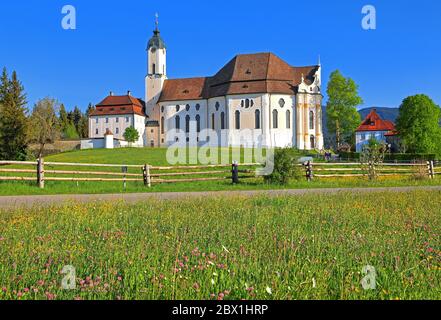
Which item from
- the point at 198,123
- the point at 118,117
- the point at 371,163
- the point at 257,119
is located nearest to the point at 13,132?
the point at 118,117

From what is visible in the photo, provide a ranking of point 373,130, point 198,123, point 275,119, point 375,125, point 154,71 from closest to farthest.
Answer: point 275,119 → point 198,123 → point 373,130 → point 375,125 → point 154,71

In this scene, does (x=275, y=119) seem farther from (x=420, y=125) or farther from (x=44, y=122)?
(x=44, y=122)

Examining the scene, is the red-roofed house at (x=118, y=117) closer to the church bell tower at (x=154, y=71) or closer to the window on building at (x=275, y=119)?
the church bell tower at (x=154, y=71)

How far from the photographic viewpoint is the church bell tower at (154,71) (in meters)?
78.5

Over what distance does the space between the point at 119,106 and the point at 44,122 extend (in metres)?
24.3

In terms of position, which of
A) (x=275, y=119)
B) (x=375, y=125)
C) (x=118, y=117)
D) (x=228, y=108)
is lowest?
(x=375, y=125)

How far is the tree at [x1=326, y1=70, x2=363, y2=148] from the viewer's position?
5744cm

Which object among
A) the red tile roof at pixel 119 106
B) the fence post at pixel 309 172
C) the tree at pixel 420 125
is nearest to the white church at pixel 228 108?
the red tile roof at pixel 119 106

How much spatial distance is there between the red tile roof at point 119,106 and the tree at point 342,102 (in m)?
40.2

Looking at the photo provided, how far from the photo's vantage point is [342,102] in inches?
2281

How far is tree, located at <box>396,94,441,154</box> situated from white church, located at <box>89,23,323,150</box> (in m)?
16.0
